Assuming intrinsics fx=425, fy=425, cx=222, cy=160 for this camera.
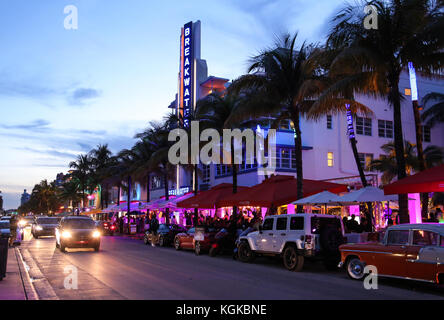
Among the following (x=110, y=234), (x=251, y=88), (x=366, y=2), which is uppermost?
(x=366, y=2)

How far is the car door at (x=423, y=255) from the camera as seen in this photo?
33.0 ft

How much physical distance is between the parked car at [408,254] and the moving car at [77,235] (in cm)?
1323

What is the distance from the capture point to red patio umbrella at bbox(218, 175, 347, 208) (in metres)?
20.7

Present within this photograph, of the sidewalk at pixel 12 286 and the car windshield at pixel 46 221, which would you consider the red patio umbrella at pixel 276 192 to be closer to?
the sidewalk at pixel 12 286

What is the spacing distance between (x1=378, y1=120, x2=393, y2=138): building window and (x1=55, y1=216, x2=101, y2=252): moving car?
28693 mm

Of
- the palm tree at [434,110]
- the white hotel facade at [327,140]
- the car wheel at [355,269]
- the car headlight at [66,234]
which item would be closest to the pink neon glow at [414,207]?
the car wheel at [355,269]

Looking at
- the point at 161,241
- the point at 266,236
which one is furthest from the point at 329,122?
the point at 266,236

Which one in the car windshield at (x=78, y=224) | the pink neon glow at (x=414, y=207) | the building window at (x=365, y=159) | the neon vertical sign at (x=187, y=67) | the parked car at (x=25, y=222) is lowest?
the parked car at (x=25, y=222)

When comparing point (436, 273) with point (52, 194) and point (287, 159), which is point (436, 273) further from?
point (52, 194)

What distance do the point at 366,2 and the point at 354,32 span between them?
44.8 inches

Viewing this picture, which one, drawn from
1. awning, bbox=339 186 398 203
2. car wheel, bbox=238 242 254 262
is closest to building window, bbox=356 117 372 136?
awning, bbox=339 186 398 203
